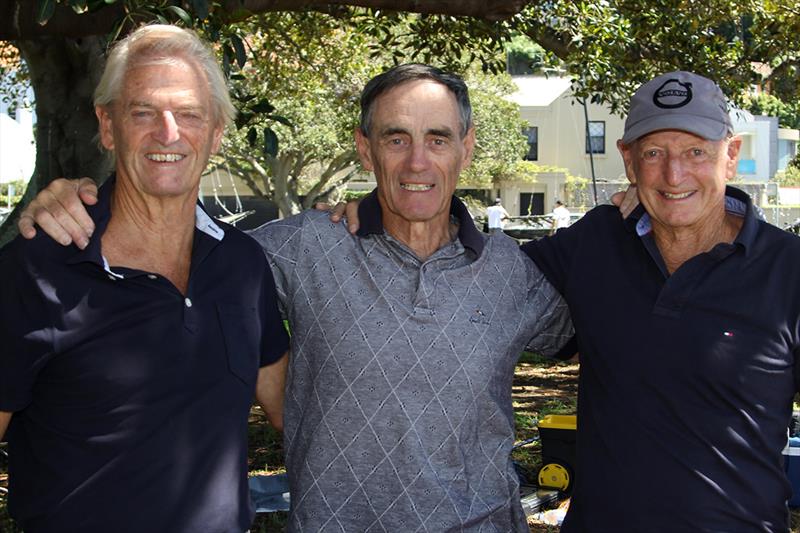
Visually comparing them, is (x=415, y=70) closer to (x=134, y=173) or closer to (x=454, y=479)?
(x=134, y=173)

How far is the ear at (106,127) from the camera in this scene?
292 cm

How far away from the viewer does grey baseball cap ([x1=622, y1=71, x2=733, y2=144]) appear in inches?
123

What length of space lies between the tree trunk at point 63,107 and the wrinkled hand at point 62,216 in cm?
589

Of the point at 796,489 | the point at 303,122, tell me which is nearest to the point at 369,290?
the point at 796,489

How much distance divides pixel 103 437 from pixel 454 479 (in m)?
1.11

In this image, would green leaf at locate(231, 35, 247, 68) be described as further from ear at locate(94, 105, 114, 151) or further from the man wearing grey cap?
the man wearing grey cap

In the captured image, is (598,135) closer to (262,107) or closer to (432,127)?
(262,107)

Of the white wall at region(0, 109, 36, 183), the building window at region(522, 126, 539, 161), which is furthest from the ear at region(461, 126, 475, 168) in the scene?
the building window at region(522, 126, 539, 161)

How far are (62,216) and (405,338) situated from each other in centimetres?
109

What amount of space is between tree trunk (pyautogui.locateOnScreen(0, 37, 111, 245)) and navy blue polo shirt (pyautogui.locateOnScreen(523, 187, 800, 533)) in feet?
20.8

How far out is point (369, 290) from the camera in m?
3.22

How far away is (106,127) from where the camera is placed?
Answer: 295 cm

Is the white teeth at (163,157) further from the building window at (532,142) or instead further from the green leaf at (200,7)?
the building window at (532,142)

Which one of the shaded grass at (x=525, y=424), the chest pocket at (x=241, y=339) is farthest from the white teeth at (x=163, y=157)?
the shaded grass at (x=525, y=424)
